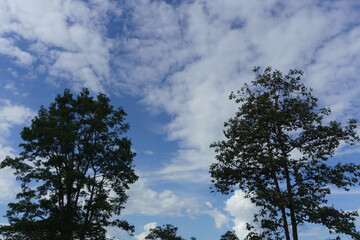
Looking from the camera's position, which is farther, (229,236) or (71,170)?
(229,236)

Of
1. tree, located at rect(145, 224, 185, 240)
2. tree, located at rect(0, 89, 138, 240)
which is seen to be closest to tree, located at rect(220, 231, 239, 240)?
tree, located at rect(145, 224, 185, 240)

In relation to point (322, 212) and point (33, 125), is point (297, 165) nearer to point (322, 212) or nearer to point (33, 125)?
point (322, 212)

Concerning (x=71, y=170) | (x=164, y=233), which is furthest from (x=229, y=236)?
(x=71, y=170)

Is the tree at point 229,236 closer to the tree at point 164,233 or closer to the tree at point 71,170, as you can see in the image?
the tree at point 164,233

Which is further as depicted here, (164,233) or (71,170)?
(164,233)

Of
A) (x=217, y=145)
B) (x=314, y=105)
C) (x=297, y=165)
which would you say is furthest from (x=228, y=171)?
(x=314, y=105)

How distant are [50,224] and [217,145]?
657 inches

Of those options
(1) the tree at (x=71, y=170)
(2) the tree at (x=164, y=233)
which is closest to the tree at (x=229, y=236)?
(2) the tree at (x=164, y=233)

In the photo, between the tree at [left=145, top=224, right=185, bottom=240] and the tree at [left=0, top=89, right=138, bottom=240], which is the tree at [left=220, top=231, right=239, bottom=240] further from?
the tree at [left=0, top=89, right=138, bottom=240]

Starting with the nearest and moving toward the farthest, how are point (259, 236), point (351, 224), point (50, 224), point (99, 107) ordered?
Answer: point (351, 224) < point (259, 236) < point (50, 224) < point (99, 107)

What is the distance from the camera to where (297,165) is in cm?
1992

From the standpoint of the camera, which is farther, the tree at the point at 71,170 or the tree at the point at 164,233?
the tree at the point at 164,233

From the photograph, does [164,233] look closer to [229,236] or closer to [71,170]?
[229,236]

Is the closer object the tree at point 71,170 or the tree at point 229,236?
the tree at point 71,170
